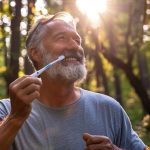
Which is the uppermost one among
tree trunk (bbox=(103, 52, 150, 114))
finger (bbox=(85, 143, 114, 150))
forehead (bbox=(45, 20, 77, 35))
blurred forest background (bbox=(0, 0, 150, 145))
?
forehead (bbox=(45, 20, 77, 35))

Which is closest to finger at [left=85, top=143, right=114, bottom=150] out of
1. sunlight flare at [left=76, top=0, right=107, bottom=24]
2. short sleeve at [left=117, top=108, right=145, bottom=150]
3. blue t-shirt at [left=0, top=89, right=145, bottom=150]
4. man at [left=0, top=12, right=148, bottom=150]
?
man at [left=0, top=12, right=148, bottom=150]

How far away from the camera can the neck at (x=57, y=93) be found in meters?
3.06

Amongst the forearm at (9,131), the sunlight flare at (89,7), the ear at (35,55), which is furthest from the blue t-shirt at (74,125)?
the sunlight flare at (89,7)

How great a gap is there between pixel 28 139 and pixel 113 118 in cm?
53

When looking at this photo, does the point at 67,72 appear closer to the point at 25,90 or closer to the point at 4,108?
the point at 4,108

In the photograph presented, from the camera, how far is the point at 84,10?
9203mm

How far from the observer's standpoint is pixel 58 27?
128 inches

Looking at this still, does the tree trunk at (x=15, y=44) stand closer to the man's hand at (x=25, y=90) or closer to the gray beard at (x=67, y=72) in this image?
the gray beard at (x=67, y=72)

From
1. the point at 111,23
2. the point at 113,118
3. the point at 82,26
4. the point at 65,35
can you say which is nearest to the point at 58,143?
the point at 113,118

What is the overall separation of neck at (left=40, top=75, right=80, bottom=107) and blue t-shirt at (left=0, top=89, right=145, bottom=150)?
4 cm

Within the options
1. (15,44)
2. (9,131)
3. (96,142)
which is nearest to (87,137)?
(96,142)

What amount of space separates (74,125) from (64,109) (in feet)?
0.39

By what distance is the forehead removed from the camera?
3.22m

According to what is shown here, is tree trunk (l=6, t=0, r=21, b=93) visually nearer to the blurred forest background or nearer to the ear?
the blurred forest background
